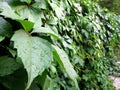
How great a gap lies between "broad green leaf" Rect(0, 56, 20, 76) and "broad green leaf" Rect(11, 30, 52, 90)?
3.4 inches

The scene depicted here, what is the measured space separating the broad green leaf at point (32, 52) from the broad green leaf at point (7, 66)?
0.29 feet

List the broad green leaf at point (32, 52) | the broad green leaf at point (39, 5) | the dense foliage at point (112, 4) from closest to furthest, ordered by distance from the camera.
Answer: the broad green leaf at point (32, 52) → the broad green leaf at point (39, 5) → the dense foliage at point (112, 4)

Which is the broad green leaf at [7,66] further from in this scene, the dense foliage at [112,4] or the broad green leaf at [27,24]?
the dense foliage at [112,4]

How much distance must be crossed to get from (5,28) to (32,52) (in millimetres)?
179

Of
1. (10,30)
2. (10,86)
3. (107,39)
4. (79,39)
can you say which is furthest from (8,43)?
(107,39)

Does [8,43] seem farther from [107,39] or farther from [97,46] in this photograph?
[107,39]

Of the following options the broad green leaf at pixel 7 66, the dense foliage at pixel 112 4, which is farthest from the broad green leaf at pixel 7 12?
the dense foliage at pixel 112 4

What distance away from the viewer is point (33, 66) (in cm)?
100

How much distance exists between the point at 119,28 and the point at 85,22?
2614 millimetres

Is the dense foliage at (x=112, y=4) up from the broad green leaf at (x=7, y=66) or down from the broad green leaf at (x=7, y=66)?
down

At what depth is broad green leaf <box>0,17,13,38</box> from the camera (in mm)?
1117

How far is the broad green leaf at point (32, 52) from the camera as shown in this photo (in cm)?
100

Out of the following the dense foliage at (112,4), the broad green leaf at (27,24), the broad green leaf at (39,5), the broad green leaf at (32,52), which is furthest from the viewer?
the dense foliage at (112,4)

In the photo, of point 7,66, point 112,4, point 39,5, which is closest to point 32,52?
point 7,66
